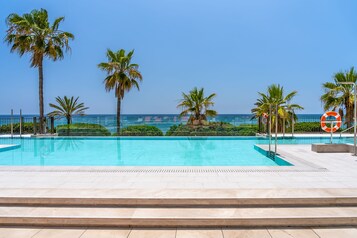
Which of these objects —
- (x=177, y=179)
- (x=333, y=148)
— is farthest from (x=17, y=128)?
(x=333, y=148)

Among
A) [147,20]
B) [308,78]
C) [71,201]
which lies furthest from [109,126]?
[308,78]

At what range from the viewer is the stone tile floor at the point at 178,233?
3416 mm

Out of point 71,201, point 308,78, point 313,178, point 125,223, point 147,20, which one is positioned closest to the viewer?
point 125,223

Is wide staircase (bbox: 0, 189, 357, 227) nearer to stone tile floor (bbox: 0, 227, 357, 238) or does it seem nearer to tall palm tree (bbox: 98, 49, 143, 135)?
stone tile floor (bbox: 0, 227, 357, 238)

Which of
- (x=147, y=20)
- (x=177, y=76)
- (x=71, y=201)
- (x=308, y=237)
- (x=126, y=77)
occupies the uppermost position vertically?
(x=147, y=20)

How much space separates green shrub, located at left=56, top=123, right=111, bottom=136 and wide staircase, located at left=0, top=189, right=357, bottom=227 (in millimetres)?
10758

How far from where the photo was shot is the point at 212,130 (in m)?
14.6

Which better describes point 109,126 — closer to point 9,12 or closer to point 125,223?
point 9,12

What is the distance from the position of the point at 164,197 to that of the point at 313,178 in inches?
119

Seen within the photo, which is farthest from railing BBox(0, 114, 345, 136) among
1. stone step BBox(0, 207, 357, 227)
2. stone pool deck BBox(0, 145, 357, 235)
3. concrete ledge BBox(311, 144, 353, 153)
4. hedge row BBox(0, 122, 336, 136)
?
stone step BBox(0, 207, 357, 227)

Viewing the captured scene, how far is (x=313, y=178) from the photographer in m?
5.26

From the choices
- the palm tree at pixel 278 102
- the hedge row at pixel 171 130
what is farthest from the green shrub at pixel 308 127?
the palm tree at pixel 278 102

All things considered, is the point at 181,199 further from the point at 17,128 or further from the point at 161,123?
the point at 17,128

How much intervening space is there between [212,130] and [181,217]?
1105 cm
